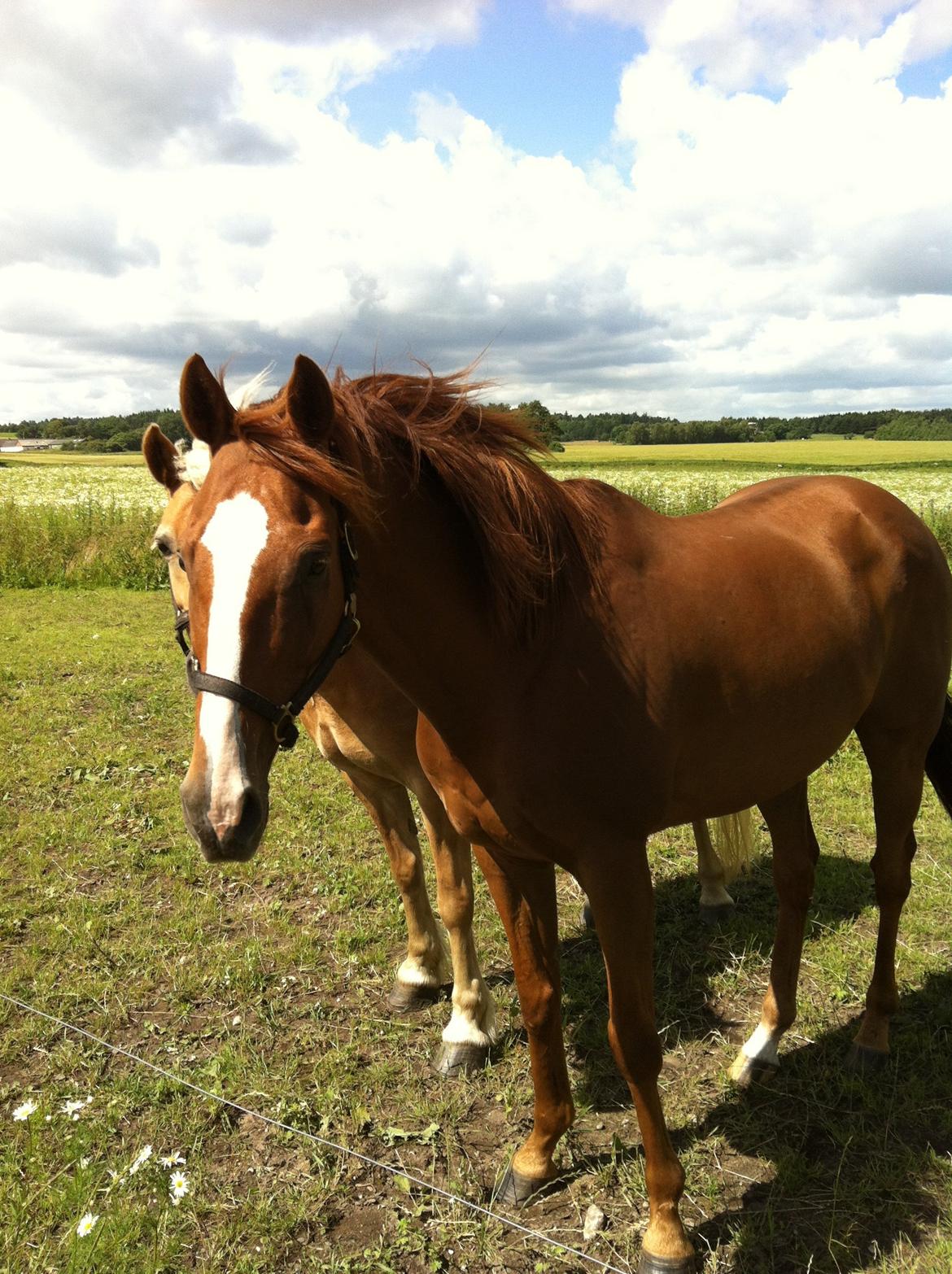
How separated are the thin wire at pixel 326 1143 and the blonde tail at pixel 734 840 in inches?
82.5

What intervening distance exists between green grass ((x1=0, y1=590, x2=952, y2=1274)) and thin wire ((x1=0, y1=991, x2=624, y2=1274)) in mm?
35

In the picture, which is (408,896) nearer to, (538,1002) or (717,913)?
(538,1002)

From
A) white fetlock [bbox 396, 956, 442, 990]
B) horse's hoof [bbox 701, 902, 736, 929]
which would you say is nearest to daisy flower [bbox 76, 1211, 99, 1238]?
white fetlock [bbox 396, 956, 442, 990]

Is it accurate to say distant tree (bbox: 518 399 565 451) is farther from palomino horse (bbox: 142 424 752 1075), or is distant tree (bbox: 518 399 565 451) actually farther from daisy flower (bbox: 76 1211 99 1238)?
daisy flower (bbox: 76 1211 99 1238)

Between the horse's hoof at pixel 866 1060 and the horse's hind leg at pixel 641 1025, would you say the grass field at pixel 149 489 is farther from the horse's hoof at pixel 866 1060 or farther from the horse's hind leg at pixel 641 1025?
the horse's hoof at pixel 866 1060

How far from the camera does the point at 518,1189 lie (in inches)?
104

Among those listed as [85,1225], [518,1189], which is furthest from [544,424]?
[85,1225]

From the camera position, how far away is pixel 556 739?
6.84 ft

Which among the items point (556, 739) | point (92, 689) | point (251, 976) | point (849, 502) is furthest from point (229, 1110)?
point (92, 689)

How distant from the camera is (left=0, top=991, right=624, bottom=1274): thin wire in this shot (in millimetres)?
2422

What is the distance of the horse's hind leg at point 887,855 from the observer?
3.16 metres

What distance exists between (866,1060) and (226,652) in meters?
3.05

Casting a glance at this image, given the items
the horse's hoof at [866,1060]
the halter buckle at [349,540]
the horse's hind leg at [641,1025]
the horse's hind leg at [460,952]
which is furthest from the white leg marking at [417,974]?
the halter buckle at [349,540]

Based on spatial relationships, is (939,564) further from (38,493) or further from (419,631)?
(38,493)
